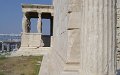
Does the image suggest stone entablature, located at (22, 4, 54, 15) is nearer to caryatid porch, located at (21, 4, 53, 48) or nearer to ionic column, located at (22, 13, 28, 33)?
caryatid porch, located at (21, 4, 53, 48)

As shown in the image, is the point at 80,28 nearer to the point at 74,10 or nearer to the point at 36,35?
the point at 74,10

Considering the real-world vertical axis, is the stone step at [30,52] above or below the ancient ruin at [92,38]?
below

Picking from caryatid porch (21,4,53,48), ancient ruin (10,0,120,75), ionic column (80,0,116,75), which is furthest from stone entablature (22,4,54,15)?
ionic column (80,0,116,75)

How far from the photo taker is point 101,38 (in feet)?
15.3

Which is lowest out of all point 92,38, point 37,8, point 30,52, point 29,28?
point 30,52

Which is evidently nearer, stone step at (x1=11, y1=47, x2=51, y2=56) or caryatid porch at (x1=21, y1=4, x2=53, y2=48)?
stone step at (x1=11, y1=47, x2=51, y2=56)

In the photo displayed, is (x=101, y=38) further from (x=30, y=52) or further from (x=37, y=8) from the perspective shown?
(x=37, y=8)

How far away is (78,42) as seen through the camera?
561 cm

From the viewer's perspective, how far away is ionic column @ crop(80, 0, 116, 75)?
4645 mm

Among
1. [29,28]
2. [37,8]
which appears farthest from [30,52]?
[37,8]

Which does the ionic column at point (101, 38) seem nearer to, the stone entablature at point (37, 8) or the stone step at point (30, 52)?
the stone step at point (30, 52)

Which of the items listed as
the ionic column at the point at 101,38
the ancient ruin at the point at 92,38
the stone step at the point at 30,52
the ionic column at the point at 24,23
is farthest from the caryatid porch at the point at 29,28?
the ionic column at the point at 101,38

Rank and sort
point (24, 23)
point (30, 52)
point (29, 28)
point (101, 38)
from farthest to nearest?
point (29, 28)
point (24, 23)
point (30, 52)
point (101, 38)

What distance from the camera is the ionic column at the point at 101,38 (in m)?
4.64
